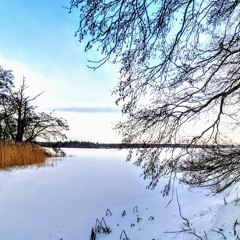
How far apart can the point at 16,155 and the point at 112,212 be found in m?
8.13

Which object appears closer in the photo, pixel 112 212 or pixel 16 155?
pixel 112 212

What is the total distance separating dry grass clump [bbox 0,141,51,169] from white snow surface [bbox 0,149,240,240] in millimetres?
3335

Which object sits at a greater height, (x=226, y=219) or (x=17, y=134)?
(x=17, y=134)

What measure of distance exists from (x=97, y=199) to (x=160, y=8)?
5.16 m

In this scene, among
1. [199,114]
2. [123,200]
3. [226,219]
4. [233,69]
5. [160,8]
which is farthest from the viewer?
[123,200]

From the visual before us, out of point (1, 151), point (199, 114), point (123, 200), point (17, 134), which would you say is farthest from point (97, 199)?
point (17, 134)

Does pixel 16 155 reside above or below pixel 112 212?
above

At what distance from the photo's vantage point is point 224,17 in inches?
215

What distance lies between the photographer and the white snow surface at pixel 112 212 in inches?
219

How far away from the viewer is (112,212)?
717 cm

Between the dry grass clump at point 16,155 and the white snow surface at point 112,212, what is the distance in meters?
3.34

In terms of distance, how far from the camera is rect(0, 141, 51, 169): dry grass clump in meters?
13.4

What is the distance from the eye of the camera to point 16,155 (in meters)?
14.3

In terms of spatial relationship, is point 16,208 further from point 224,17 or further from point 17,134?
point 17,134
